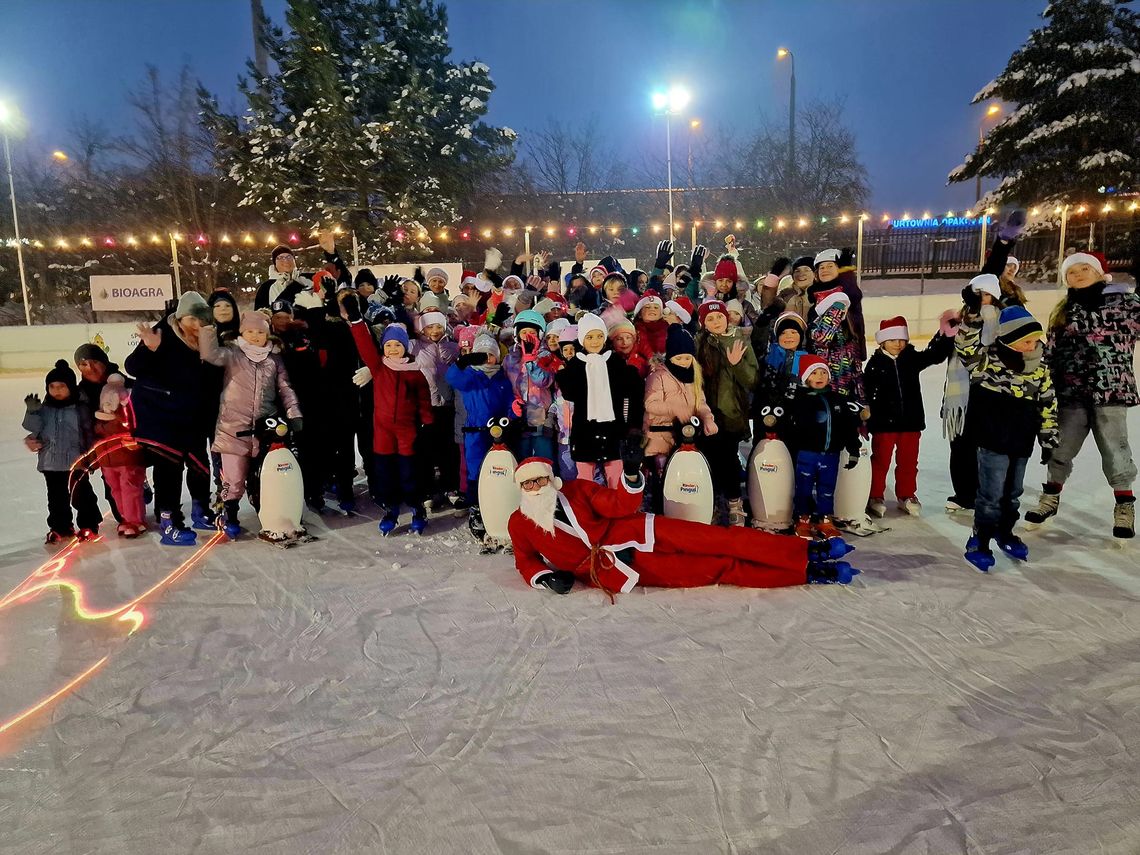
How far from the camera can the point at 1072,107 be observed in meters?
16.3

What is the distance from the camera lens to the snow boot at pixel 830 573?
3410mm

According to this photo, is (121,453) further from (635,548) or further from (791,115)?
(791,115)

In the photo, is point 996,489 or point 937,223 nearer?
point 996,489

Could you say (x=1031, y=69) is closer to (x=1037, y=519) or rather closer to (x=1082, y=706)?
(x=1037, y=519)

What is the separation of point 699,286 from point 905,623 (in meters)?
4.00

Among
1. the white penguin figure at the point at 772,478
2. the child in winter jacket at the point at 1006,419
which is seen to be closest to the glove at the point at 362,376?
the white penguin figure at the point at 772,478

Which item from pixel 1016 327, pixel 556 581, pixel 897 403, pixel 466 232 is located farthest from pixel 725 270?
pixel 466 232

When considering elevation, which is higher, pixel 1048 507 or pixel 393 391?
pixel 393 391

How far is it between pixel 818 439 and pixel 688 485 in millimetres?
808

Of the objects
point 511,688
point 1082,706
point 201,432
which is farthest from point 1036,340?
point 201,432

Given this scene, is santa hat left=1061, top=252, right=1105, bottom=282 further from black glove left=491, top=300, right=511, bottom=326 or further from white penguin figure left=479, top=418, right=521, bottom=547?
black glove left=491, top=300, right=511, bottom=326

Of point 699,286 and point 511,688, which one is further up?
point 699,286

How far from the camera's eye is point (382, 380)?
14.6 feet

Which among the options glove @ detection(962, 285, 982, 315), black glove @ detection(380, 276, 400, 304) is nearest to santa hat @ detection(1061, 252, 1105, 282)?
glove @ detection(962, 285, 982, 315)
